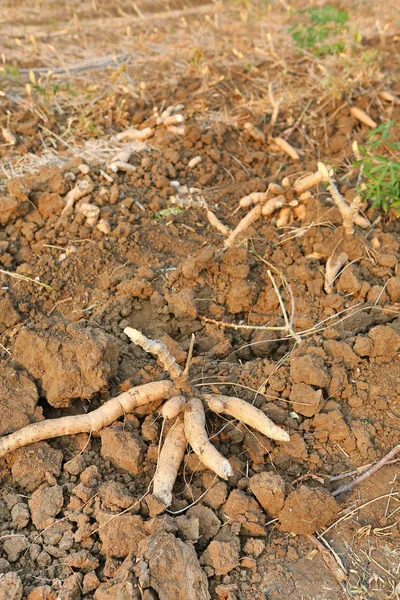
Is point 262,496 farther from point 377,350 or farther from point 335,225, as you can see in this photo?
point 335,225

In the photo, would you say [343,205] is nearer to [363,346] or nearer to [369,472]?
[363,346]

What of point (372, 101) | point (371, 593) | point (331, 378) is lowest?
point (371, 593)

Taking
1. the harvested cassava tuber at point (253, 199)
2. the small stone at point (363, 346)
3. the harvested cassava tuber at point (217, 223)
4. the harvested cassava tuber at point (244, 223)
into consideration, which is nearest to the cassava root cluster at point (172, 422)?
the small stone at point (363, 346)

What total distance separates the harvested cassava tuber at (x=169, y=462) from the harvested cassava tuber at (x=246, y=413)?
16cm

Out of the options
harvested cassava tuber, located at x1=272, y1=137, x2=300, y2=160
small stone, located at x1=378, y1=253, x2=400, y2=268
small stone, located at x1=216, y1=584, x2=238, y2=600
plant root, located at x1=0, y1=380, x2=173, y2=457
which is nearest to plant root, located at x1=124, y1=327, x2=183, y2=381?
plant root, located at x1=0, y1=380, x2=173, y2=457

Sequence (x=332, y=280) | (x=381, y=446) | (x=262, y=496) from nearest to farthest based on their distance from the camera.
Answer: (x=262, y=496)
(x=381, y=446)
(x=332, y=280)

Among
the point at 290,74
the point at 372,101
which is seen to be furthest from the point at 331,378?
the point at 290,74

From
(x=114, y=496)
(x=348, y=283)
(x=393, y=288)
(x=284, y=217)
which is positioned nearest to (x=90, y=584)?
(x=114, y=496)

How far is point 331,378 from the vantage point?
8.39 ft

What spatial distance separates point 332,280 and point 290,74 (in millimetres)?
2479

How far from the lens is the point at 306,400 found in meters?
2.47

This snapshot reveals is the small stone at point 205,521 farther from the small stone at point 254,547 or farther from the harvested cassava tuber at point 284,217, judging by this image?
the harvested cassava tuber at point 284,217

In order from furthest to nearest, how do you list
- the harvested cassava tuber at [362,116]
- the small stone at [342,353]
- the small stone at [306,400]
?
the harvested cassava tuber at [362,116]
the small stone at [342,353]
the small stone at [306,400]

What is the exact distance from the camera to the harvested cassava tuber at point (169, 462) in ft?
7.19
